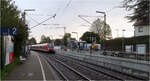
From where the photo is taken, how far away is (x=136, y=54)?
1902 centimetres

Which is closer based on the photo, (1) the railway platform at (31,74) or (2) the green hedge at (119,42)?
(1) the railway platform at (31,74)

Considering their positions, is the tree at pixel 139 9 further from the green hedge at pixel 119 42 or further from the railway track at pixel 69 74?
the green hedge at pixel 119 42

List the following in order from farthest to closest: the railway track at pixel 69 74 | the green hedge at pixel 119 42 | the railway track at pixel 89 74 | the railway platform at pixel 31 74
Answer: the green hedge at pixel 119 42 < the railway track at pixel 69 74 < the railway track at pixel 89 74 < the railway platform at pixel 31 74

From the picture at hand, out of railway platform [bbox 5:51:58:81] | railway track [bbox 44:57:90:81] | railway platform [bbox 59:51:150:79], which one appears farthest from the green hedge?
railway platform [bbox 5:51:58:81]

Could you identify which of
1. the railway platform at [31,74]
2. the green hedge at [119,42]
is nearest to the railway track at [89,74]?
the railway platform at [31,74]

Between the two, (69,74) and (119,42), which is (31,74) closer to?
(69,74)

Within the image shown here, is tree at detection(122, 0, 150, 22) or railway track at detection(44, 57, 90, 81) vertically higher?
tree at detection(122, 0, 150, 22)

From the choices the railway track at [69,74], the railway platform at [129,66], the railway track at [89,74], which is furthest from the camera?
the railway platform at [129,66]

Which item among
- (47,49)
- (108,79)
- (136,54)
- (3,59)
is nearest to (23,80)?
(3,59)

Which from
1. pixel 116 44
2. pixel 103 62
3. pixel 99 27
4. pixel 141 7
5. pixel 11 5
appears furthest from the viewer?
pixel 99 27

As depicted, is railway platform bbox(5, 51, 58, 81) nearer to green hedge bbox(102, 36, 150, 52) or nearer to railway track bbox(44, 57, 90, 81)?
railway track bbox(44, 57, 90, 81)

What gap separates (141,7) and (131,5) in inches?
39.7

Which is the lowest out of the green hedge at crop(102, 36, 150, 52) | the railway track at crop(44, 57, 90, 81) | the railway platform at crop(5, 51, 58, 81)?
the railway track at crop(44, 57, 90, 81)

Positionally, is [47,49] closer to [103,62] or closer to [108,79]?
[103,62]
